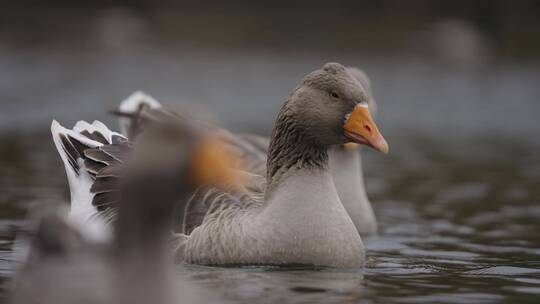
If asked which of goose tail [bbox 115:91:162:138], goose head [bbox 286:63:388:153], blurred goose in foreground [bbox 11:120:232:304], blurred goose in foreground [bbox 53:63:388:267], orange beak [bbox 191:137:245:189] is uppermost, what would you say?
goose tail [bbox 115:91:162:138]

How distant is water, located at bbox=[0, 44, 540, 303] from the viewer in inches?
352

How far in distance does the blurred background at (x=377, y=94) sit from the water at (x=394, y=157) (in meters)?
0.04

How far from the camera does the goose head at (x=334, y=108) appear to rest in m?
9.42

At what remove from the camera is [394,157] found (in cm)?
2198

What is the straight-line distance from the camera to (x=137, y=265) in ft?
18.8

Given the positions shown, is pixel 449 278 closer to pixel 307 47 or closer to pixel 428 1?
pixel 307 47

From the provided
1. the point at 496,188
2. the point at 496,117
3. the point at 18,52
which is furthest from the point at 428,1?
the point at 496,188

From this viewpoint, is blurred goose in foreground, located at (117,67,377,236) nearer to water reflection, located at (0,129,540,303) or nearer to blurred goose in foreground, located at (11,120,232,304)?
water reflection, located at (0,129,540,303)

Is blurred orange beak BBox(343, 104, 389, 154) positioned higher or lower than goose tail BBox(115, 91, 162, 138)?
lower

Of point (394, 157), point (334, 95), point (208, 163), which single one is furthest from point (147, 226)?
point (394, 157)

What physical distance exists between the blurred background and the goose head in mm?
1174

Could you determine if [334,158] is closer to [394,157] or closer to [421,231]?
[421,231]

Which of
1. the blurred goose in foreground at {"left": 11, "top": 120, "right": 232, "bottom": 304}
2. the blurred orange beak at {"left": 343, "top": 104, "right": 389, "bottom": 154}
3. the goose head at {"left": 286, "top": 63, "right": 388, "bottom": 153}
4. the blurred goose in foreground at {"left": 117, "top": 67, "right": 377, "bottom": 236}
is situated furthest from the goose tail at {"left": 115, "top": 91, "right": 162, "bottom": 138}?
the blurred goose in foreground at {"left": 11, "top": 120, "right": 232, "bottom": 304}

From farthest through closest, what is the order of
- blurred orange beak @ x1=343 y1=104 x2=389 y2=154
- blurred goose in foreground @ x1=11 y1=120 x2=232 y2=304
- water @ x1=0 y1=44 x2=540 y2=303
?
blurred orange beak @ x1=343 y1=104 x2=389 y2=154, water @ x1=0 y1=44 x2=540 y2=303, blurred goose in foreground @ x1=11 y1=120 x2=232 y2=304
